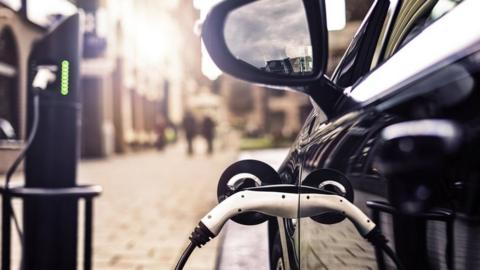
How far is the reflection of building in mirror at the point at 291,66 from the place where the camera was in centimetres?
125

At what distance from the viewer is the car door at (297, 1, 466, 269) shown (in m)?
0.94

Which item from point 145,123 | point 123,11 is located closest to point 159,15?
point 145,123

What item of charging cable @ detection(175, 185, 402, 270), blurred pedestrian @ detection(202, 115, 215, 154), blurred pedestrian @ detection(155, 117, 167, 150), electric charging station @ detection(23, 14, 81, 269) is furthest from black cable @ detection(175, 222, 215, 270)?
blurred pedestrian @ detection(155, 117, 167, 150)

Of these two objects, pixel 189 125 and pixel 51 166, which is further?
pixel 189 125

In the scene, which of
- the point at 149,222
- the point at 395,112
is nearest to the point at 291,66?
the point at 395,112

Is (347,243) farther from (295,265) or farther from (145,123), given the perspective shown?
(145,123)

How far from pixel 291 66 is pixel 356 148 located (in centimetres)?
34

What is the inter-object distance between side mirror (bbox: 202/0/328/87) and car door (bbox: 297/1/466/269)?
0.44 ft

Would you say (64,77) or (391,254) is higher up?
(64,77)

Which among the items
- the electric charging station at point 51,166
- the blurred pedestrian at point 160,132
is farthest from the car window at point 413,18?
the blurred pedestrian at point 160,132

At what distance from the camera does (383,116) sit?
91cm

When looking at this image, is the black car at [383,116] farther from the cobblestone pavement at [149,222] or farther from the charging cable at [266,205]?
the cobblestone pavement at [149,222]

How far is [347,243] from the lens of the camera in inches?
42.8

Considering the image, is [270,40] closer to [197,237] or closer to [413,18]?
[413,18]
